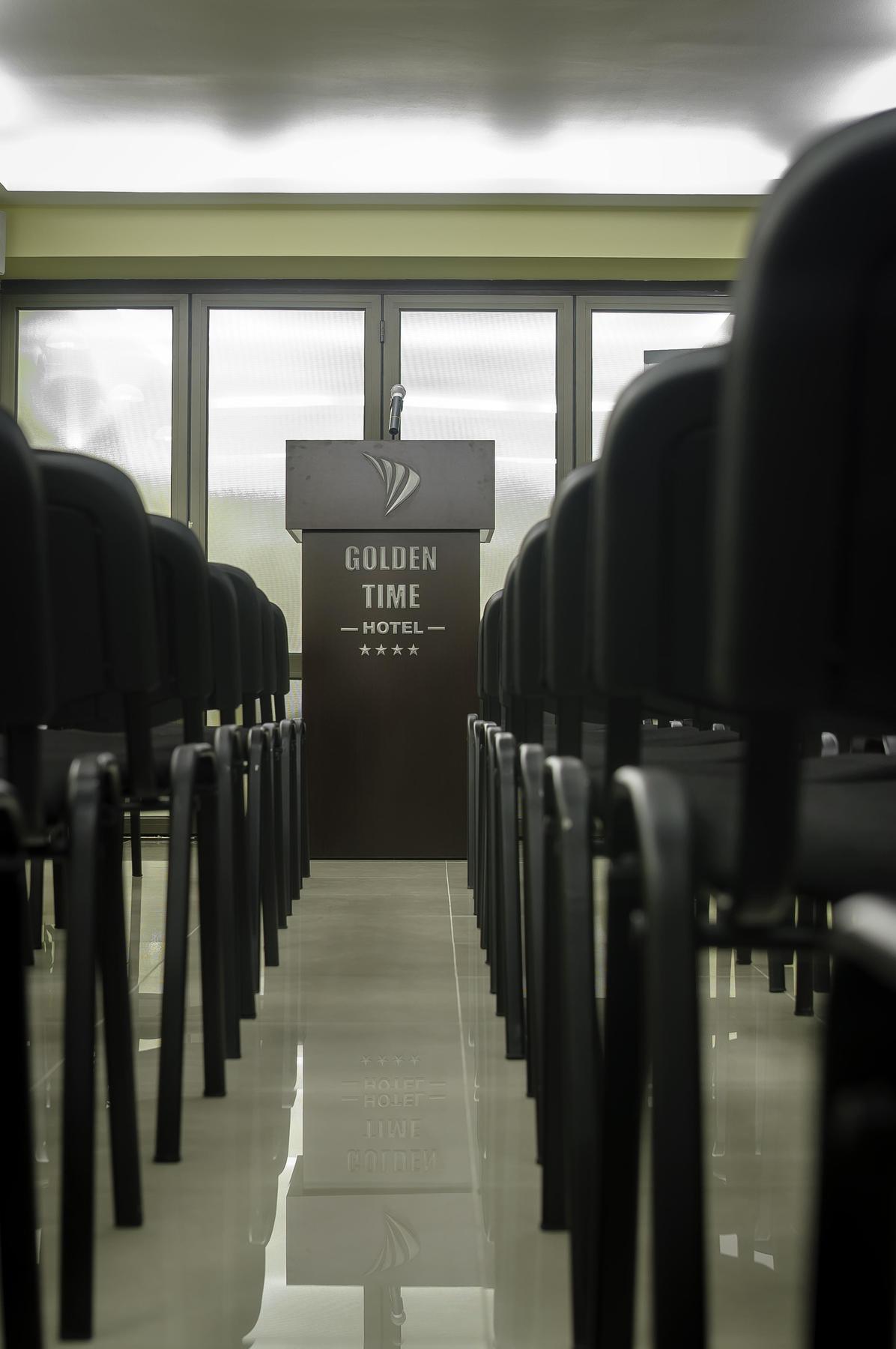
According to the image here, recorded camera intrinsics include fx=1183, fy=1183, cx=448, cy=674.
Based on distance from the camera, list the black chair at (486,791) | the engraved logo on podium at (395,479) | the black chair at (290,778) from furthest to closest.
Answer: the engraved logo on podium at (395,479)
the black chair at (290,778)
the black chair at (486,791)

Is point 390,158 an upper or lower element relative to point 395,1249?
upper

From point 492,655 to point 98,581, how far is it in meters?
1.89

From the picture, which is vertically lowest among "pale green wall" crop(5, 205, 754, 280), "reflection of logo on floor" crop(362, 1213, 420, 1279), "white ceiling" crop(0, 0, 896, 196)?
"reflection of logo on floor" crop(362, 1213, 420, 1279)

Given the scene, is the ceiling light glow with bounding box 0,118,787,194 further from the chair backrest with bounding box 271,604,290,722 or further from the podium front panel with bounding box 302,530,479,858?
the chair backrest with bounding box 271,604,290,722

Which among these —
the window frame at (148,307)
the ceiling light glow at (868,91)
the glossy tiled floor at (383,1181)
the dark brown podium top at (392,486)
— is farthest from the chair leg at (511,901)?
the window frame at (148,307)

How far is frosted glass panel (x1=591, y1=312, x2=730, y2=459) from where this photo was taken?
261 inches

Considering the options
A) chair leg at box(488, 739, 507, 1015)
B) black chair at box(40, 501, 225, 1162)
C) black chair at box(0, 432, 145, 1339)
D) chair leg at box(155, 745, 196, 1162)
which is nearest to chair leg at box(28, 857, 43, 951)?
black chair at box(40, 501, 225, 1162)

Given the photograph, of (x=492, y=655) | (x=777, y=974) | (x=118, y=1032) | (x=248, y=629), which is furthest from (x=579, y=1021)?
(x=492, y=655)

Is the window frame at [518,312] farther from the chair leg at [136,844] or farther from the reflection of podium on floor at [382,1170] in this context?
the reflection of podium on floor at [382,1170]

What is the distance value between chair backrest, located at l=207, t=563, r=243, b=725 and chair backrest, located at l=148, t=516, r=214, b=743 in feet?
1.34

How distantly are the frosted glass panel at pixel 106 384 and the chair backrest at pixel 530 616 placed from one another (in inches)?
197

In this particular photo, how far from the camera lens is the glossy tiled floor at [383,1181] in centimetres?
118

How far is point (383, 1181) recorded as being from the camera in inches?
60.7

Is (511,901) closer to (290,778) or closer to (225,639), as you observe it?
(225,639)
